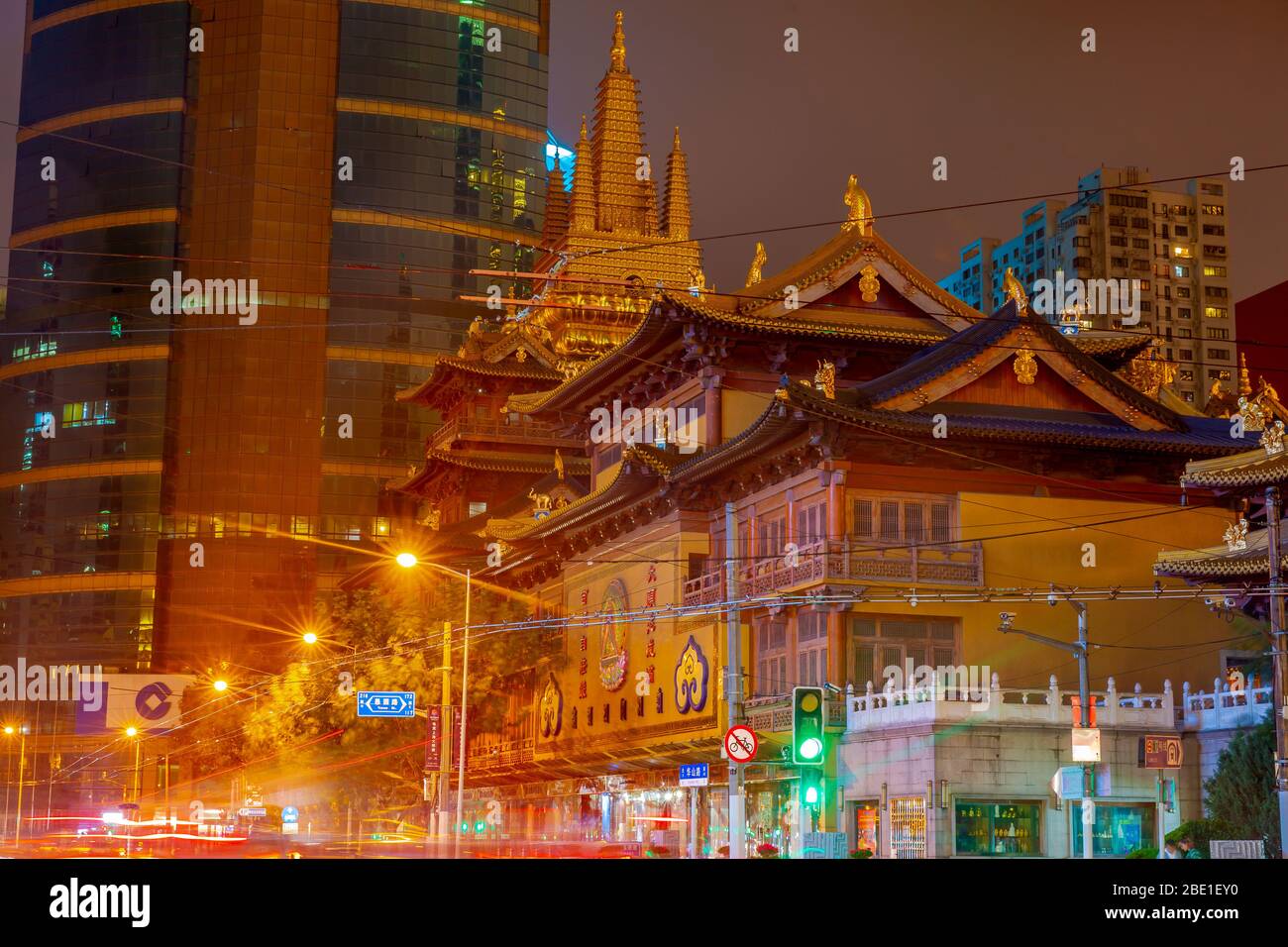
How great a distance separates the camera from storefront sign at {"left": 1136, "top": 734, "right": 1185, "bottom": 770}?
3703 cm

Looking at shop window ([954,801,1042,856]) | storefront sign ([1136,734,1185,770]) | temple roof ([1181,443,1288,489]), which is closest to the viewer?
temple roof ([1181,443,1288,489])

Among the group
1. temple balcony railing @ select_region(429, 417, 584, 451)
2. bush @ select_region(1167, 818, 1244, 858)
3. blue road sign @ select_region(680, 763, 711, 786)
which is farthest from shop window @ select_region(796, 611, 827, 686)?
temple balcony railing @ select_region(429, 417, 584, 451)

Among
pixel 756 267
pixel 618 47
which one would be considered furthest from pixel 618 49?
pixel 756 267

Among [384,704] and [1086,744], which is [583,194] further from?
[1086,744]

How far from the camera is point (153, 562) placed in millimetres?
123500

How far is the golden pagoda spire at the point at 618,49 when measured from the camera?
80069 millimetres

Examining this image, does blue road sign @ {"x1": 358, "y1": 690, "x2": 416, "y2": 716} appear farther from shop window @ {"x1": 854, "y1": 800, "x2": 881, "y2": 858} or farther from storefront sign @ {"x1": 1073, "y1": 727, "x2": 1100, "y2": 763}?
storefront sign @ {"x1": 1073, "y1": 727, "x2": 1100, "y2": 763}

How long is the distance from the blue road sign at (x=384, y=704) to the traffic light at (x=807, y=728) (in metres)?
21.8

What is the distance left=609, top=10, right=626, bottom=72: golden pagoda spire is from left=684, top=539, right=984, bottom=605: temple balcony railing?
41.2 meters

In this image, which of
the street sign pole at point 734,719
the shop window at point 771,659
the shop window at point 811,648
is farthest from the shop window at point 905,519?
the shop window at point 771,659

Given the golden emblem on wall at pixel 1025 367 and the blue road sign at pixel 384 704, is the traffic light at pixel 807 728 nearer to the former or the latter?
the golden emblem on wall at pixel 1025 367

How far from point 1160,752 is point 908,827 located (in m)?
5.91
